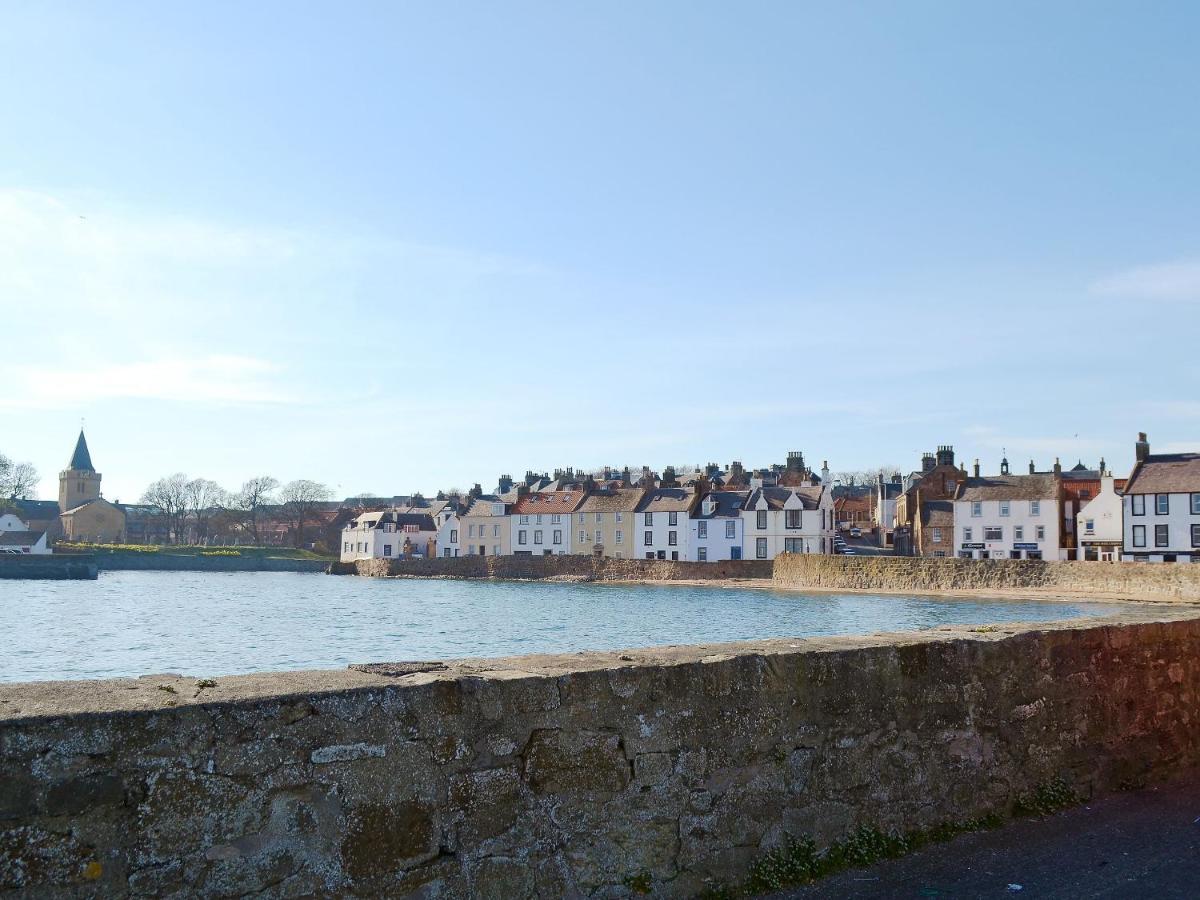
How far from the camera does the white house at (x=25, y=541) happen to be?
10744 cm

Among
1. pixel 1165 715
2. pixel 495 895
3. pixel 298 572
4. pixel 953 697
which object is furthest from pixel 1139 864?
pixel 298 572

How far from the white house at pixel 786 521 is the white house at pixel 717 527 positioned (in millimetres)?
851

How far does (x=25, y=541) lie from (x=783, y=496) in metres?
81.2

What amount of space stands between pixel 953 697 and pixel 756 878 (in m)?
1.57

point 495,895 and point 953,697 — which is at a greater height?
point 953,697

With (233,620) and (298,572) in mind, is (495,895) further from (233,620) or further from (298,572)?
(298,572)

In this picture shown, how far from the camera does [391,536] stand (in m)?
112

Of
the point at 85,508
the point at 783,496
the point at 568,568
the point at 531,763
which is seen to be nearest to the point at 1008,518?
the point at 783,496

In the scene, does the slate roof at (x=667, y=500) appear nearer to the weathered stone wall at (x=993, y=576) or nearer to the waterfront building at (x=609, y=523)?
the waterfront building at (x=609, y=523)

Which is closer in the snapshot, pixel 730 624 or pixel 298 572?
pixel 730 624

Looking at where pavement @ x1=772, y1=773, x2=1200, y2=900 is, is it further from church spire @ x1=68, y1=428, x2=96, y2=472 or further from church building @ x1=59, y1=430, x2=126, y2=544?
church spire @ x1=68, y1=428, x2=96, y2=472

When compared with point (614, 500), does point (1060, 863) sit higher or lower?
lower

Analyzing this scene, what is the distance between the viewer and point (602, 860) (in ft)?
14.2

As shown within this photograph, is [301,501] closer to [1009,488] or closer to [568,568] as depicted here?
[568,568]
